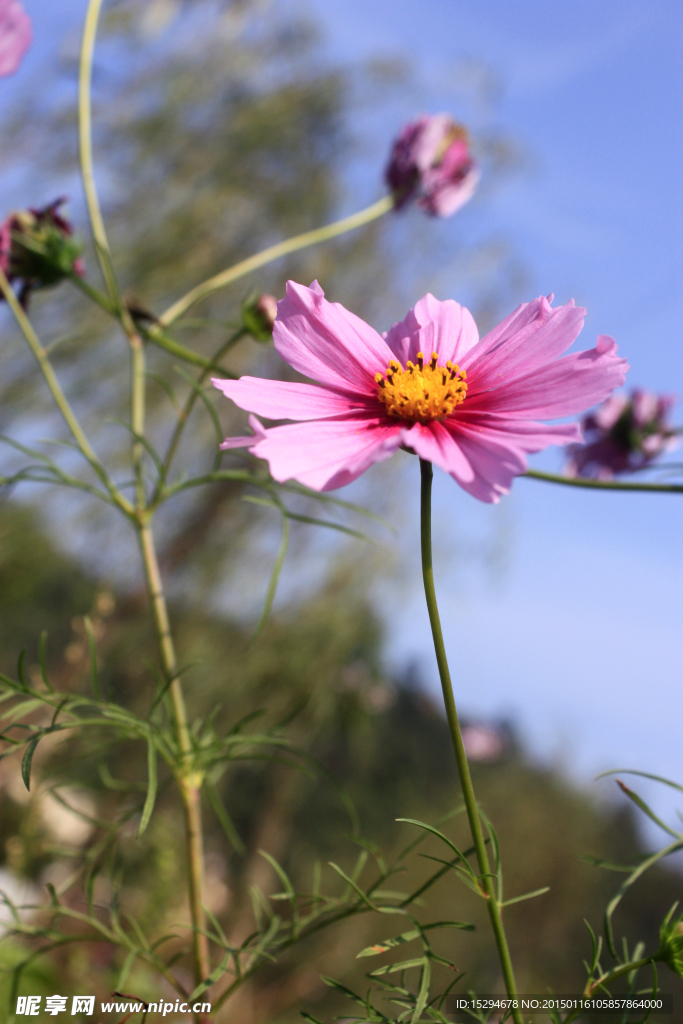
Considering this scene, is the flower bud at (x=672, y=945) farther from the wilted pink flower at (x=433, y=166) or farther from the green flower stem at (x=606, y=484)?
the wilted pink flower at (x=433, y=166)

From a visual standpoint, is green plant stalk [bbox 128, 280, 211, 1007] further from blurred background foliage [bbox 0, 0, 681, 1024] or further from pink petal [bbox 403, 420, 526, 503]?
blurred background foliage [bbox 0, 0, 681, 1024]

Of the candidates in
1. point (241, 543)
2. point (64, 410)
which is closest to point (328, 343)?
point (64, 410)

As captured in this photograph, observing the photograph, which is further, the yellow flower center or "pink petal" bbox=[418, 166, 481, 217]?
"pink petal" bbox=[418, 166, 481, 217]

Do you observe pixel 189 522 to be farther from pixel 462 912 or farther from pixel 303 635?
pixel 462 912

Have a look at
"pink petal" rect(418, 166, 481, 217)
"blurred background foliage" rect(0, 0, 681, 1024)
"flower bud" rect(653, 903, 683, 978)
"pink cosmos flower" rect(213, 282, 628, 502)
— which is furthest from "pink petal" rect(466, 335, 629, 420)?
"blurred background foliage" rect(0, 0, 681, 1024)

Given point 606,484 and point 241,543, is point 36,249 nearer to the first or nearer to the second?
point 606,484

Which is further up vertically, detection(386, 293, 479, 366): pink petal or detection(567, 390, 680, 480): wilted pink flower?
detection(567, 390, 680, 480): wilted pink flower

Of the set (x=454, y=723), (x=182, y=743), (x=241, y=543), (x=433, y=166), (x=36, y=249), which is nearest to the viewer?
(x=454, y=723)

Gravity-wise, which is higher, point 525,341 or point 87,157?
point 87,157
